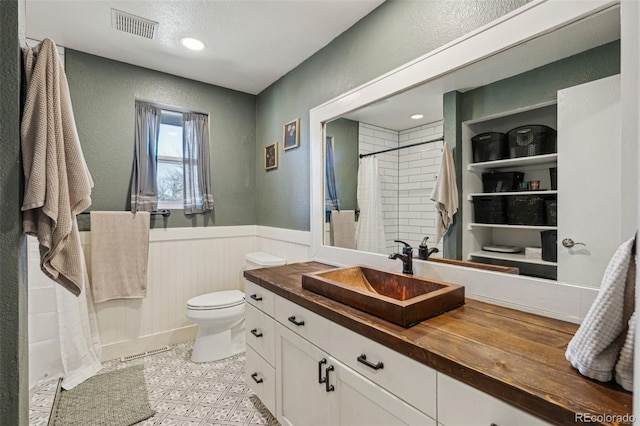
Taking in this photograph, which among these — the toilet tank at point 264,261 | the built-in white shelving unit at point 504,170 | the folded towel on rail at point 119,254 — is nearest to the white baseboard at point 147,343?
the folded towel on rail at point 119,254

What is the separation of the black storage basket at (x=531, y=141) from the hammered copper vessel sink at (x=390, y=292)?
59cm

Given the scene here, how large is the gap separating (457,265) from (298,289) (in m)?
0.76

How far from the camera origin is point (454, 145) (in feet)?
4.69

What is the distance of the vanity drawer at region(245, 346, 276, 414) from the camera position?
1.63 m

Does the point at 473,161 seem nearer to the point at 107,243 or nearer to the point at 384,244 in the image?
the point at 384,244

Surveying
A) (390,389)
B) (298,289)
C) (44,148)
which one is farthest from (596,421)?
(44,148)

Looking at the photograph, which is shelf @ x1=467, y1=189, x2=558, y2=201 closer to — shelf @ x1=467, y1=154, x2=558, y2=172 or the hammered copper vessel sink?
shelf @ x1=467, y1=154, x2=558, y2=172

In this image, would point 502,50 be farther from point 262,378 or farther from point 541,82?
point 262,378

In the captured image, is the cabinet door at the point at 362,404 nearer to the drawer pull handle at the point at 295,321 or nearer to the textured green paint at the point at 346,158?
the drawer pull handle at the point at 295,321

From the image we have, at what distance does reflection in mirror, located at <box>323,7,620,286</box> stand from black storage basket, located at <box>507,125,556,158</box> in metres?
0.02

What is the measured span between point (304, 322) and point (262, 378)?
620 millimetres

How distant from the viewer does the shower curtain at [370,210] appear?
1831mm

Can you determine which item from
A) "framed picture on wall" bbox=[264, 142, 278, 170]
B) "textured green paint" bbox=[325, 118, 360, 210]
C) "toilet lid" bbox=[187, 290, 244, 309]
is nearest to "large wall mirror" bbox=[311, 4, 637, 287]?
"textured green paint" bbox=[325, 118, 360, 210]

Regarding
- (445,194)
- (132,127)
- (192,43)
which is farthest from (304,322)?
(132,127)
